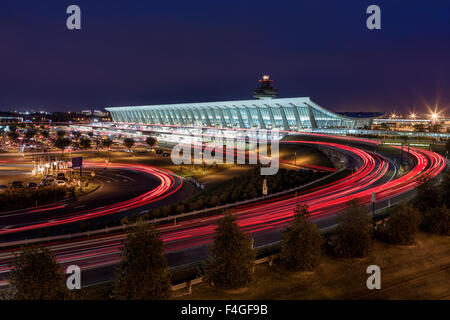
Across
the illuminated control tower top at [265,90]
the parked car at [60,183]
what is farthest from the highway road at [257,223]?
the illuminated control tower top at [265,90]

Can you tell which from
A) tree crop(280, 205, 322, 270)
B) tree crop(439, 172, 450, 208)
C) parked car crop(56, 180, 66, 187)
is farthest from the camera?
parked car crop(56, 180, 66, 187)

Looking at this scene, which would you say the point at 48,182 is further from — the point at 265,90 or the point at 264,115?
the point at 265,90

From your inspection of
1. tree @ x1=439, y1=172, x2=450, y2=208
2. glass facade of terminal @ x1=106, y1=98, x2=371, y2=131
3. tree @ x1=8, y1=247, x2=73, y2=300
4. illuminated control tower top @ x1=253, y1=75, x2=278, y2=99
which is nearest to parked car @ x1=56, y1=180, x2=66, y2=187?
tree @ x1=8, y1=247, x2=73, y2=300

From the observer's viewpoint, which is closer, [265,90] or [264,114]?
[264,114]

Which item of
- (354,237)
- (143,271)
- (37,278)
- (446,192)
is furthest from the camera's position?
(446,192)

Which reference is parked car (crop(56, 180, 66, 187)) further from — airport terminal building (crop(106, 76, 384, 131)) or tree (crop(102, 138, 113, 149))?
airport terminal building (crop(106, 76, 384, 131))

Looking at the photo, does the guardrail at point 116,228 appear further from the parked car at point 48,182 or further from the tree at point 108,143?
Result: the tree at point 108,143

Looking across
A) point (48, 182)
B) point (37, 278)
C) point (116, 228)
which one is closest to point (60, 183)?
point (48, 182)
